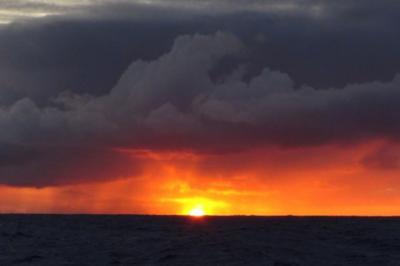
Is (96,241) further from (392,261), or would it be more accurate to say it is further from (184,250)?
(392,261)

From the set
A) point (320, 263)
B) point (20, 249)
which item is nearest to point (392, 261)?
point (320, 263)

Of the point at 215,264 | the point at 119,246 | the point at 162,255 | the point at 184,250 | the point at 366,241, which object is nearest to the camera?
the point at 215,264

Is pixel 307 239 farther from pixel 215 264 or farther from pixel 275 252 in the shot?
pixel 215 264

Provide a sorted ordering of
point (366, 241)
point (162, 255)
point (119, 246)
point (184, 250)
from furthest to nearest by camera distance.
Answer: point (366, 241), point (119, 246), point (184, 250), point (162, 255)

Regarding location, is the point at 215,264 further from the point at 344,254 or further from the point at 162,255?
the point at 344,254

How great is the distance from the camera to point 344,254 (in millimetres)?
76875

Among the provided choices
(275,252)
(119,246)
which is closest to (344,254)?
(275,252)

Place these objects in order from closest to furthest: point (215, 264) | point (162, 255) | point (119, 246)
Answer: point (215, 264), point (162, 255), point (119, 246)

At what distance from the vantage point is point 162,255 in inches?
2894

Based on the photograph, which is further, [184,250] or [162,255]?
[184,250]

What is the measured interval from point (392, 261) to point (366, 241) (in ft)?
78.6

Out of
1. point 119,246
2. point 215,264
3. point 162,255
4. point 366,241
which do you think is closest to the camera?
Result: point 215,264

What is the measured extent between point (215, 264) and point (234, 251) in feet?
34.1

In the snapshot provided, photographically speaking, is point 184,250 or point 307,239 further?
point 307,239
